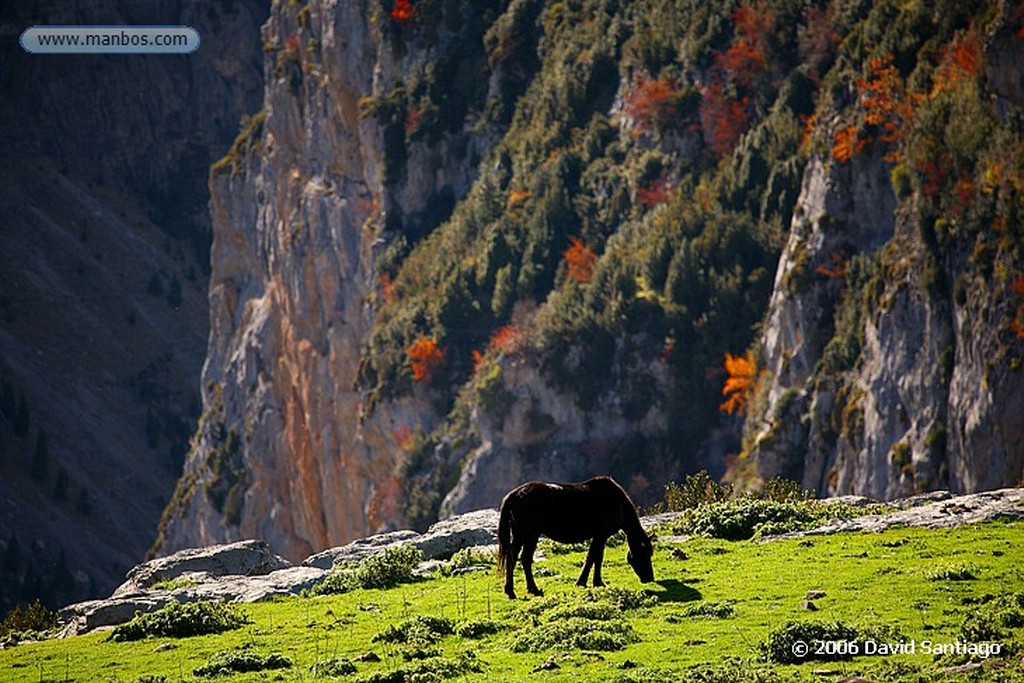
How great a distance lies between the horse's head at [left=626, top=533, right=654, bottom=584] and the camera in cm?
3122

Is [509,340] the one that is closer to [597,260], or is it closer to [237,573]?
[597,260]

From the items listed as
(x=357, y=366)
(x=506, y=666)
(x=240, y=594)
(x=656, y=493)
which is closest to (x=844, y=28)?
(x=656, y=493)

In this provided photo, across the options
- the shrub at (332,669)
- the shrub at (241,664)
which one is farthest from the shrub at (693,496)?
the shrub at (332,669)

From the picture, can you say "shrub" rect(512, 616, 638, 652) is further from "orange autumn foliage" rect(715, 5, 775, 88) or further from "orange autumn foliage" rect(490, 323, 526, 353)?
"orange autumn foliage" rect(490, 323, 526, 353)

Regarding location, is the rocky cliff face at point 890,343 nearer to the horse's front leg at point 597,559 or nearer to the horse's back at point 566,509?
the horse's back at point 566,509

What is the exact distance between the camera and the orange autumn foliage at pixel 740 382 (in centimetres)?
8362

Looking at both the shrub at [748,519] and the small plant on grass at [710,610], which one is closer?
the small plant on grass at [710,610]

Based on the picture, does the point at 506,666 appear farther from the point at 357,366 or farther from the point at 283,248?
the point at 283,248

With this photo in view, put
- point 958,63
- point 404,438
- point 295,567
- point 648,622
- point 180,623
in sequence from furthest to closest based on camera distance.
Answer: point 404,438, point 958,63, point 295,567, point 180,623, point 648,622

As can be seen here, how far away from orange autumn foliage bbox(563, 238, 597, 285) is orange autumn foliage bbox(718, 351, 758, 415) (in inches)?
585

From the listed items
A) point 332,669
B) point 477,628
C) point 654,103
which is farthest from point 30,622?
point 654,103

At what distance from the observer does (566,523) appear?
1225 inches

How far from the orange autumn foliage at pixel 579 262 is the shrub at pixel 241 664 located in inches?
2761

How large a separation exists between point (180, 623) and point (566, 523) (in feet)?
25.3
